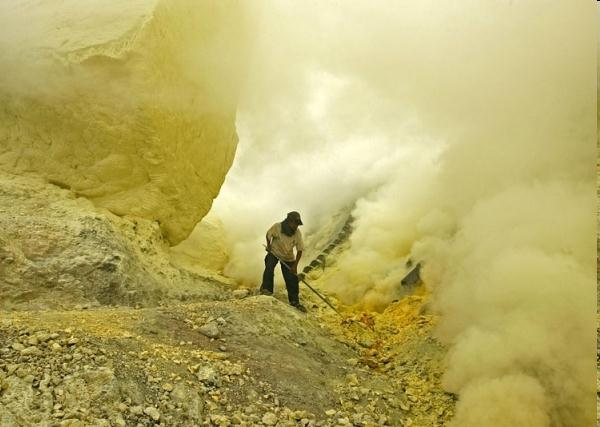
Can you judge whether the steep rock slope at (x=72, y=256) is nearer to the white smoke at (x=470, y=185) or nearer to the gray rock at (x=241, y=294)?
the gray rock at (x=241, y=294)

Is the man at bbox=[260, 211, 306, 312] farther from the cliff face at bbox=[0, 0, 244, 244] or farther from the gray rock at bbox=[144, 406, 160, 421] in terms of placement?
the gray rock at bbox=[144, 406, 160, 421]

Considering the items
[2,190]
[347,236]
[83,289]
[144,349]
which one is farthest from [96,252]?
[347,236]

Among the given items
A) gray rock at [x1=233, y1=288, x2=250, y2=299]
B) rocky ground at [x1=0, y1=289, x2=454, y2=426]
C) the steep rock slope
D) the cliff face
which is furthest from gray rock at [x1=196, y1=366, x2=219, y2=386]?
the cliff face

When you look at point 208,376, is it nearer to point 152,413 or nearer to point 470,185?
point 152,413

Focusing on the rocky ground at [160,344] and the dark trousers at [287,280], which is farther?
the dark trousers at [287,280]

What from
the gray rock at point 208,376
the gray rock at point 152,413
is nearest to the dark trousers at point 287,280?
the gray rock at point 208,376

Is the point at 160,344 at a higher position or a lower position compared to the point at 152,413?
higher

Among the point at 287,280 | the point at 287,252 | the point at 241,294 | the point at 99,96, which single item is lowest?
the point at 241,294

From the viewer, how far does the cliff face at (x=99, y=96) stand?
4957 millimetres

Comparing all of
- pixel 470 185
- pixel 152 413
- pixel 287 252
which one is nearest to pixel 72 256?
pixel 287 252

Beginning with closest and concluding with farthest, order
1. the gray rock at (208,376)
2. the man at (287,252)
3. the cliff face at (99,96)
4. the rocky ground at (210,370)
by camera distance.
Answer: the rocky ground at (210,370)
the gray rock at (208,376)
the cliff face at (99,96)
the man at (287,252)

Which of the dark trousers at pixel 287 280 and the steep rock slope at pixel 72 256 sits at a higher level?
the dark trousers at pixel 287 280

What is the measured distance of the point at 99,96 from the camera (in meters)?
4.98

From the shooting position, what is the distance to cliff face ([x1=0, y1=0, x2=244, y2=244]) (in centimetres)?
496
